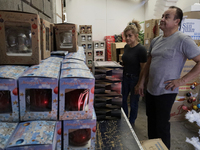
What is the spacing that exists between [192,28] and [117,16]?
450cm

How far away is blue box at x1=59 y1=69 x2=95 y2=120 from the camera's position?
2.23ft

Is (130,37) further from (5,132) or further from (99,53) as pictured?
(99,53)

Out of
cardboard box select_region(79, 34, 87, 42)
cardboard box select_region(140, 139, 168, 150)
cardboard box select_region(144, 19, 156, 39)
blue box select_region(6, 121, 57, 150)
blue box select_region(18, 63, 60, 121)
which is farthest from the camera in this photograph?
cardboard box select_region(79, 34, 87, 42)

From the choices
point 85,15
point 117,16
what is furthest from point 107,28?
point 85,15

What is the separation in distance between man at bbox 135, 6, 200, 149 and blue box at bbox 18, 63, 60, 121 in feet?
3.20

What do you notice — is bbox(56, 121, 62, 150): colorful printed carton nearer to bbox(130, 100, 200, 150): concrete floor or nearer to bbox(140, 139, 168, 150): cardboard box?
bbox(140, 139, 168, 150): cardboard box

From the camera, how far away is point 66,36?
1601 mm

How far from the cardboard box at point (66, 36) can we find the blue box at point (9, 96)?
33.3 inches

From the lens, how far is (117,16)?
6309 millimetres

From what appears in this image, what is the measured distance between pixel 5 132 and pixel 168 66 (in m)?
1.22

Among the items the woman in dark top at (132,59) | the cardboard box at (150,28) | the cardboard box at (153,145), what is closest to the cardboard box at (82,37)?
the cardboard box at (150,28)

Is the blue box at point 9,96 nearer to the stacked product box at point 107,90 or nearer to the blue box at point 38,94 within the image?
the blue box at point 38,94

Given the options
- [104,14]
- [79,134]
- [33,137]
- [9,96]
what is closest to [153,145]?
[79,134]

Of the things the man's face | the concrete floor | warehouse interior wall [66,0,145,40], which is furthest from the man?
warehouse interior wall [66,0,145,40]
